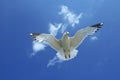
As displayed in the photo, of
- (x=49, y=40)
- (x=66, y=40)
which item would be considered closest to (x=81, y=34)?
(x=66, y=40)

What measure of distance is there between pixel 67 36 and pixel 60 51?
76 centimetres

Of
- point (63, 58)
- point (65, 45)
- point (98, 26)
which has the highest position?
point (98, 26)

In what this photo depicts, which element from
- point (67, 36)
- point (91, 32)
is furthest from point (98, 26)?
point (67, 36)

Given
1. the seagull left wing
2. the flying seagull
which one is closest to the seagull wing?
the flying seagull

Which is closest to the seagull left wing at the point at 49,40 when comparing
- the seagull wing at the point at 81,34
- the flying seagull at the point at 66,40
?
the flying seagull at the point at 66,40

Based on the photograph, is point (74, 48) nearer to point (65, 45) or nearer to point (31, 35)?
point (65, 45)

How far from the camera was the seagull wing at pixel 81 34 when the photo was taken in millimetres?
12211

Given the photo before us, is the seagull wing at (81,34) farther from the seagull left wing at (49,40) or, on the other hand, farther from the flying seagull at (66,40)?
the seagull left wing at (49,40)

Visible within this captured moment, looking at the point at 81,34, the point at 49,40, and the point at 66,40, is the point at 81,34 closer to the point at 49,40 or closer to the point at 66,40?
the point at 66,40

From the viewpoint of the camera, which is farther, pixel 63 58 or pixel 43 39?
pixel 43 39

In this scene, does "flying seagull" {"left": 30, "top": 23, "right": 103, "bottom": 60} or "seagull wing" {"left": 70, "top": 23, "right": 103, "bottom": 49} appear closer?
"flying seagull" {"left": 30, "top": 23, "right": 103, "bottom": 60}

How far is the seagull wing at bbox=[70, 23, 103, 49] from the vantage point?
12.2 meters

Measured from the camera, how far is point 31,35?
41.5 ft

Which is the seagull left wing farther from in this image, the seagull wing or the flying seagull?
the seagull wing
